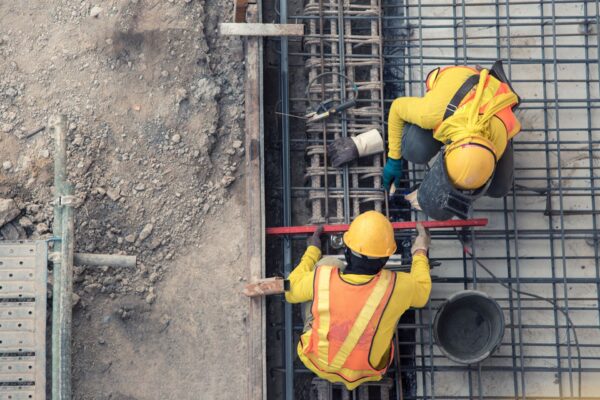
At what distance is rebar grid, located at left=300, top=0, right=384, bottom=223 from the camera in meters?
5.81

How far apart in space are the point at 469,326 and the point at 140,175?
2902 mm

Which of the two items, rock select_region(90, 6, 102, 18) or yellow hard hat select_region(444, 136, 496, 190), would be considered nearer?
yellow hard hat select_region(444, 136, 496, 190)

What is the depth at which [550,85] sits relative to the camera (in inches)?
240

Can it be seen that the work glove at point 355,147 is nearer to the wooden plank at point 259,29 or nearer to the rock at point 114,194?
the wooden plank at point 259,29

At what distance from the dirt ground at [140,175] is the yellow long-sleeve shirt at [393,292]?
0.75 metres

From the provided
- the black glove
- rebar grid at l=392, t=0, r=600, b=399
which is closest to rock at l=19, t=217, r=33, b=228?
the black glove

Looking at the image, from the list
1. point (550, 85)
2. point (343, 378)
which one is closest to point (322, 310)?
point (343, 378)

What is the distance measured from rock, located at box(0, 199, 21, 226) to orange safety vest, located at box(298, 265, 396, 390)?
7.78 ft

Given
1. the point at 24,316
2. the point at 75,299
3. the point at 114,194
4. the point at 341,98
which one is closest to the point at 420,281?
the point at 341,98

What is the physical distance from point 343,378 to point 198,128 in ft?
7.41

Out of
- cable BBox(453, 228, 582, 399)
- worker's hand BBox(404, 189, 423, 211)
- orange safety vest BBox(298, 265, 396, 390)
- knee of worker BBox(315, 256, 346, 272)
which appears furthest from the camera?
cable BBox(453, 228, 582, 399)

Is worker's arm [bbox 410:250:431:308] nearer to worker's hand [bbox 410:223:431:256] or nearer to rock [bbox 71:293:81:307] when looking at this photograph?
worker's hand [bbox 410:223:431:256]

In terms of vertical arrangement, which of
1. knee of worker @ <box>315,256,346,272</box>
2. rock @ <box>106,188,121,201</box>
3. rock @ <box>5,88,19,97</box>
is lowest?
knee of worker @ <box>315,256,346,272</box>

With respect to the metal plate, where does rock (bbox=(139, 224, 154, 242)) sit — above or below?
above
